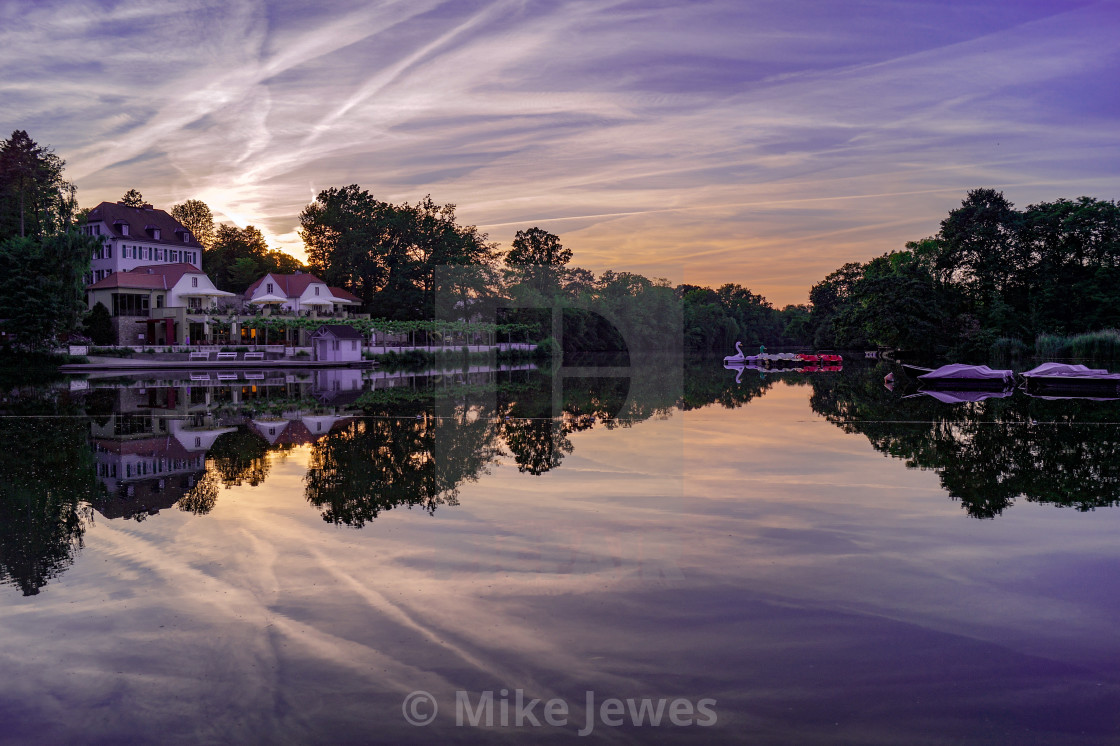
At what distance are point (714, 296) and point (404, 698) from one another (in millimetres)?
151063

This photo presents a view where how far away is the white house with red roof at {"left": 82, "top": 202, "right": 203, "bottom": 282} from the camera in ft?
218

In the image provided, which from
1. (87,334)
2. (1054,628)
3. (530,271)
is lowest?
(1054,628)

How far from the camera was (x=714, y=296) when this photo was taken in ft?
497

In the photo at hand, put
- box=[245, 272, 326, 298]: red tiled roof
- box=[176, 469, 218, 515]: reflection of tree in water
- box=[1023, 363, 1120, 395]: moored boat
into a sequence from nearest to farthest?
box=[176, 469, 218, 515]: reflection of tree in water
box=[1023, 363, 1120, 395]: moored boat
box=[245, 272, 326, 298]: red tiled roof

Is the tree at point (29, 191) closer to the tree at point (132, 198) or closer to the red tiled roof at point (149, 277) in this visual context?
the red tiled roof at point (149, 277)

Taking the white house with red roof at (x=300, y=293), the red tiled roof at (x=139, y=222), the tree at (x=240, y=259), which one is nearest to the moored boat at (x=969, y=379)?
the white house with red roof at (x=300, y=293)

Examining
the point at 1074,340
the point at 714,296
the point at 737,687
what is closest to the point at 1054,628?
the point at 737,687

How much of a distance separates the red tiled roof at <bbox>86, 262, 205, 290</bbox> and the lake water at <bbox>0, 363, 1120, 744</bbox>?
5047cm

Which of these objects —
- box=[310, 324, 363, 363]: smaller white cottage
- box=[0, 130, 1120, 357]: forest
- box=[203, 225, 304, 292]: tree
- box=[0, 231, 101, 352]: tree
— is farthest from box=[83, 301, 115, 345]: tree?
box=[203, 225, 304, 292]: tree

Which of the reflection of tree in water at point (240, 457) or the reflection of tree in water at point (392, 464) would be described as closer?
the reflection of tree in water at point (392, 464)

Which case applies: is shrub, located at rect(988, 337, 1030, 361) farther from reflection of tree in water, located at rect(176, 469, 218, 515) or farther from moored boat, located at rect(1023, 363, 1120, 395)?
reflection of tree in water, located at rect(176, 469, 218, 515)

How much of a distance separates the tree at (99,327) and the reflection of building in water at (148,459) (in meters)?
41.1

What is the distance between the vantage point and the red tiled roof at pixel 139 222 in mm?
66625

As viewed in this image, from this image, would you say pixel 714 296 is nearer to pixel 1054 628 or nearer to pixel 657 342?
pixel 657 342
